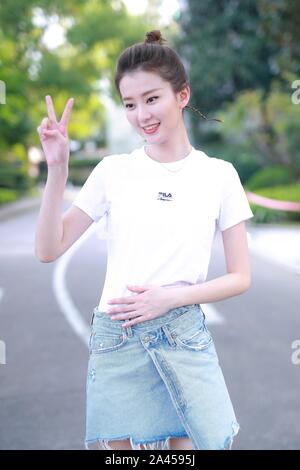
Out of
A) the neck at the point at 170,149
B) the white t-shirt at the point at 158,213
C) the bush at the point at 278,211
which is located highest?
the bush at the point at 278,211

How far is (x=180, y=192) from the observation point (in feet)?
6.59

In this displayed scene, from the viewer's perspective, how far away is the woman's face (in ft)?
6.46

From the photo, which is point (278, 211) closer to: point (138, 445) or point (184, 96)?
point (184, 96)

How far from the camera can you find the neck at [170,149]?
6.71 ft

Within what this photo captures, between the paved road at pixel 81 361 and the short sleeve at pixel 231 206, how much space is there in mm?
2677

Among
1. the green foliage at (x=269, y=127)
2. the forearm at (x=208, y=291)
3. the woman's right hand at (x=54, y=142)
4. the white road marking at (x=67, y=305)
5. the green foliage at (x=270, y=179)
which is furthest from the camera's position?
the green foliage at (x=269, y=127)

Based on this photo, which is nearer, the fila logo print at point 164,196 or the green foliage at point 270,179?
the fila logo print at point 164,196

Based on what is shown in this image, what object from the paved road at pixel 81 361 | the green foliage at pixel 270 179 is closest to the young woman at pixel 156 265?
the paved road at pixel 81 361

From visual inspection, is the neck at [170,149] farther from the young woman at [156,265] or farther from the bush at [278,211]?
the bush at [278,211]

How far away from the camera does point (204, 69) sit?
29.3m

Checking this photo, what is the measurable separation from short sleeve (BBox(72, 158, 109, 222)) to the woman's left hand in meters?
0.26

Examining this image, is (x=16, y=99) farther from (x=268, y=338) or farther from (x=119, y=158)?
(x=119, y=158)

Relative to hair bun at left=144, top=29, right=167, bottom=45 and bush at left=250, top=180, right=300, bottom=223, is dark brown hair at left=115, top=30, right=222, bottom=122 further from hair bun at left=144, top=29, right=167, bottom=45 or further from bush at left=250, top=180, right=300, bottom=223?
bush at left=250, top=180, right=300, bottom=223
